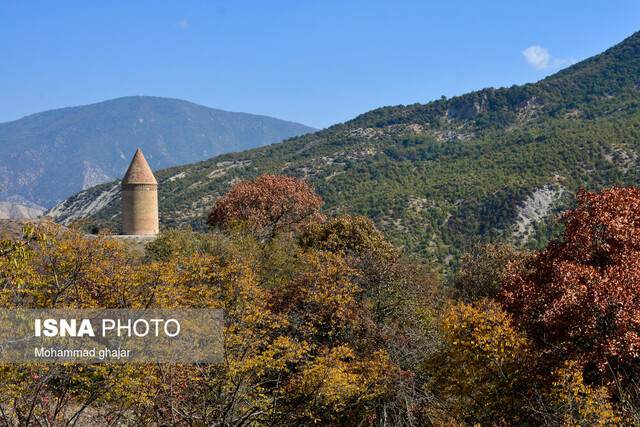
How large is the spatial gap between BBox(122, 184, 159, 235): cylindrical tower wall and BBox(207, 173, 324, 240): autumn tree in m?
8.20

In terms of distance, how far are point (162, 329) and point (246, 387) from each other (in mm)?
2289

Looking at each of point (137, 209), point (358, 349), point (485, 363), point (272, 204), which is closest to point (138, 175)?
point (137, 209)

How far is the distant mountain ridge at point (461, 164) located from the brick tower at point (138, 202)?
2794 cm

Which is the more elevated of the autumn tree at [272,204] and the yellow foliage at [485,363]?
the autumn tree at [272,204]

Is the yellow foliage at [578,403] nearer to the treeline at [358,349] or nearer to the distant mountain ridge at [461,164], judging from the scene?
the treeline at [358,349]

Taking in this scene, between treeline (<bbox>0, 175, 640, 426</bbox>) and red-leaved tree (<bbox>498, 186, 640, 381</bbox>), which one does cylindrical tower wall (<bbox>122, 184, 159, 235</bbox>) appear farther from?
red-leaved tree (<bbox>498, 186, 640, 381</bbox>)

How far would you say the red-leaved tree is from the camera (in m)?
10.4

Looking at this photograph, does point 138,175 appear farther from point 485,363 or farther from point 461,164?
point 461,164

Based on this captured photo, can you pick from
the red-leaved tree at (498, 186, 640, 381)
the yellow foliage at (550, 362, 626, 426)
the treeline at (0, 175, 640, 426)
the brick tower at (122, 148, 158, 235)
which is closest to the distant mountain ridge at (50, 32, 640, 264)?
the brick tower at (122, 148, 158, 235)

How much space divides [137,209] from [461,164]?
61.6 meters

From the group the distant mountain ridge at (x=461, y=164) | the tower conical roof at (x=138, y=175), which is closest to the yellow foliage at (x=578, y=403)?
the tower conical roof at (x=138, y=175)

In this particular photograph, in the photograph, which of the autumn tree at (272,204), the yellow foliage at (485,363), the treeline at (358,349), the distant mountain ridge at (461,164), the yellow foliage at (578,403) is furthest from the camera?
the distant mountain ridge at (461,164)

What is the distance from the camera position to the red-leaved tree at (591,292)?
1038 centimetres

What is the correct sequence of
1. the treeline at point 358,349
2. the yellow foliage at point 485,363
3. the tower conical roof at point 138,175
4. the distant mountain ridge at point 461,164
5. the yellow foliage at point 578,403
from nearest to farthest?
the yellow foliage at point 578,403 → the treeline at point 358,349 → the yellow foliage at point 485,363 → the tower conical roof at point 138,175 → the distant mountain ridge at point 461,164
